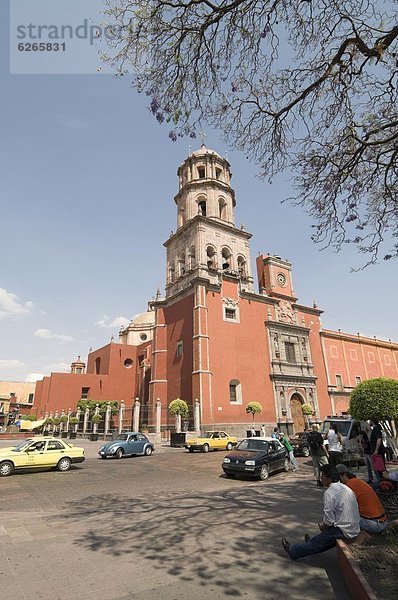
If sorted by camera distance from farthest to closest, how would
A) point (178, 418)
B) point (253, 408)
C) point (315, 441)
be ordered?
point (253, 408)
point (178, 418)
point (315, 441)

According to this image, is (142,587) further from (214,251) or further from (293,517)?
(214,251)

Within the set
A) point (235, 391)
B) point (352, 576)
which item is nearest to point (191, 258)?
point (235, 391)

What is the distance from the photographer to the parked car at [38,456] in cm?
1263

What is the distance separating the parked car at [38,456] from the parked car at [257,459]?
20.1 feet

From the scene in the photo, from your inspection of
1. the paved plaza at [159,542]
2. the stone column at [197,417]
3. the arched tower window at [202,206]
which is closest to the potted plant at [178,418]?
the stone column at [197,417]

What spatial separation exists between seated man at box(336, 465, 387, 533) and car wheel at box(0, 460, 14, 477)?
12051 mm

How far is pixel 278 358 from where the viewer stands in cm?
3153

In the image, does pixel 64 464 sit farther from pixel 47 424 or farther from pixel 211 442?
pixel 47 424

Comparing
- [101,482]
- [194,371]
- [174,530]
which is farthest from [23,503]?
[194,371]

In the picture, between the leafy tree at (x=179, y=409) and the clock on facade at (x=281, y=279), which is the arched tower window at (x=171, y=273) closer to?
the clock on facade at (x=281, y=279)

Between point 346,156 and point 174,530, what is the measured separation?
8391 millimetres

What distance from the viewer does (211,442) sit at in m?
20.2

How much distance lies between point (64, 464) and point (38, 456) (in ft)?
3.65

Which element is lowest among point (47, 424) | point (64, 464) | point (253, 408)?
point (64, 464)
